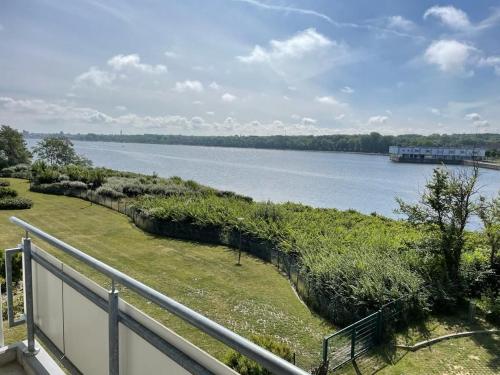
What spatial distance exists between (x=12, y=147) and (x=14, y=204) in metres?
31.9

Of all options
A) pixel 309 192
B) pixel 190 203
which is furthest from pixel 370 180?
pixel 190 203

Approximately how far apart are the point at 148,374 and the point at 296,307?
12.1 metres

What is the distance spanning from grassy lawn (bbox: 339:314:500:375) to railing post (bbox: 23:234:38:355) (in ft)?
25.2

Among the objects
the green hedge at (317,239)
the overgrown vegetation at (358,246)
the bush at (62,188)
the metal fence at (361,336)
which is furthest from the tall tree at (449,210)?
the bush at (62,188)

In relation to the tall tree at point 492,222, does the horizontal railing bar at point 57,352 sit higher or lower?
higher

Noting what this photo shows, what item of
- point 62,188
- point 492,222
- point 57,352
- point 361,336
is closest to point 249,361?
point 57,352

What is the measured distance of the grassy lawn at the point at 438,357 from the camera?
9.12m

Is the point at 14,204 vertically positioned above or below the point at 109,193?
below

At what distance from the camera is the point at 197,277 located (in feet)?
53.1

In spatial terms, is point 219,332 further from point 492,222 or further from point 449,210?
point 492,222

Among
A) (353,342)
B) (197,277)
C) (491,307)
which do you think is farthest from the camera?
(197,277)

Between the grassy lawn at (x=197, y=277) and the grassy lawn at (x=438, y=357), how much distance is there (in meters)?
1.57

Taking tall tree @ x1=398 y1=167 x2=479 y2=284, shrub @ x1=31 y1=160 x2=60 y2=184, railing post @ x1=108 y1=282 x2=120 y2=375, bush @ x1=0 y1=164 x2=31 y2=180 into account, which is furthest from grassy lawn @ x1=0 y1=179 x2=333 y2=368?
bush @ x1=0 y1=164 x2=31 y2=180

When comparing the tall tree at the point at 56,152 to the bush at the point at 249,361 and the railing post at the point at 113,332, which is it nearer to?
the bush at the point at 249,361
